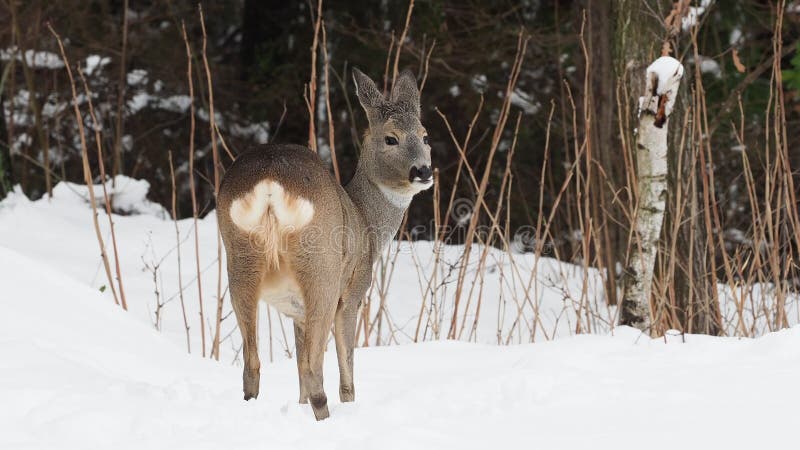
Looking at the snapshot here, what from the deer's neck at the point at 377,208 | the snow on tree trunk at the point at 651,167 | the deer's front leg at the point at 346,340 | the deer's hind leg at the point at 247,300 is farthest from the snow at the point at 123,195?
the deer's hind leg at the point at 247,300

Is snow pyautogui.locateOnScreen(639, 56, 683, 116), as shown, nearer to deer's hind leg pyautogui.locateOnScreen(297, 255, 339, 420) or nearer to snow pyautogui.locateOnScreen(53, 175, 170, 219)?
deer's hind leg pyautogui.locateOnScreen(297, 255, 339, 420)

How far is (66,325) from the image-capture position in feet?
14.2

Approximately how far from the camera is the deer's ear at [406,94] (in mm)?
4273

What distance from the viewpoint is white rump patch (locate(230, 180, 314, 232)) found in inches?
127

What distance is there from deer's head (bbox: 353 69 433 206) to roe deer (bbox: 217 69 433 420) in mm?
31

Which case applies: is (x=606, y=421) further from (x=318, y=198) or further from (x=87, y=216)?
(x=87, y=216)

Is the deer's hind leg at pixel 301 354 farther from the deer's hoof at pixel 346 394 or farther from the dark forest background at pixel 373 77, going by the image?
the dark forest background at pixel 373 77

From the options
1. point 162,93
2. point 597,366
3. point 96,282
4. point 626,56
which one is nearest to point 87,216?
point 96,282

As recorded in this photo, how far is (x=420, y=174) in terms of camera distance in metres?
3.97

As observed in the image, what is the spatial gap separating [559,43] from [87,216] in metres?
4.31

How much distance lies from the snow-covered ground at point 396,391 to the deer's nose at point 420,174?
0.80m

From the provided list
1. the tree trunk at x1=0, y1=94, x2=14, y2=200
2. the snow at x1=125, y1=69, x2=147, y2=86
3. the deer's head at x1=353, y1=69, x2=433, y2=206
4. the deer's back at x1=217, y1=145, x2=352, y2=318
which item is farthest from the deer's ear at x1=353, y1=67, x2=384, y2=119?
the snow at x1=125, y1=69, x2=147, y2=86

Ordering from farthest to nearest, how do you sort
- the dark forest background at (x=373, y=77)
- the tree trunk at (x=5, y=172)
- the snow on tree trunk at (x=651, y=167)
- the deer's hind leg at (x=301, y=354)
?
the dark forest background at (x=373, y=77) < the tree trunk at (x=5, y=172) < the snow on tree trunk at (x=651, y=167) < the deer's hind leg at (x=301, y=354)

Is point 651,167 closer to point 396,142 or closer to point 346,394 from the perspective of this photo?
point 396,142
